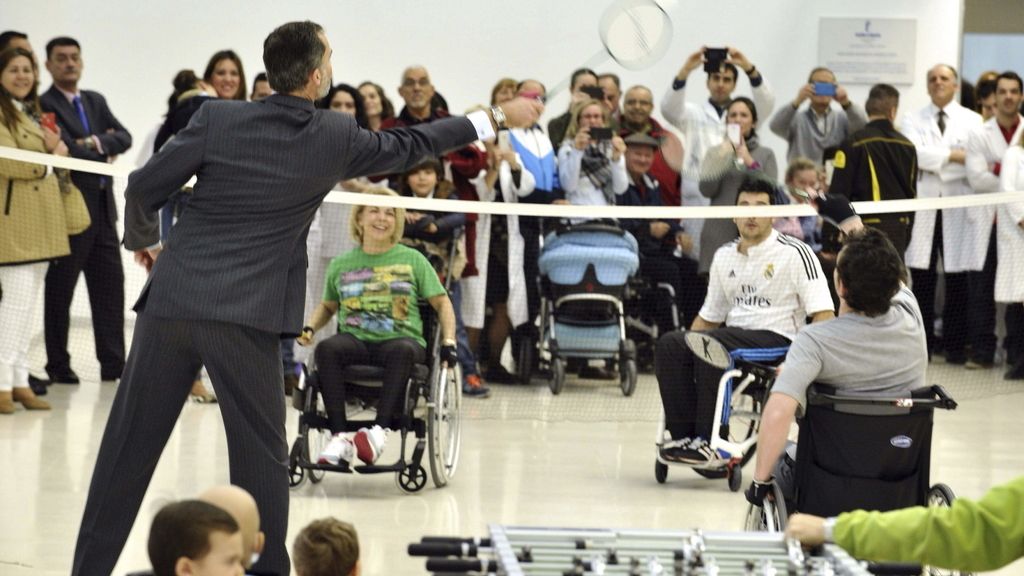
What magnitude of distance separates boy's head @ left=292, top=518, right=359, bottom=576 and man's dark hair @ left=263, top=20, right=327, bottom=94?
118 cm

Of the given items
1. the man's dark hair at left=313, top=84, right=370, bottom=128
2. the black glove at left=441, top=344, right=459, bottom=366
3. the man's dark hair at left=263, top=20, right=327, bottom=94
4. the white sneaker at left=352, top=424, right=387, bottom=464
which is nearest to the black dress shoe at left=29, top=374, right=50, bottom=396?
the man's dark hair at left=313, top=84, right=370, bottom=128

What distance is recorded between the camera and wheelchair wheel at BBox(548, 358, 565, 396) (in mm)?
7953

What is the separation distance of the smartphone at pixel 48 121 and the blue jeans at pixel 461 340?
208cm

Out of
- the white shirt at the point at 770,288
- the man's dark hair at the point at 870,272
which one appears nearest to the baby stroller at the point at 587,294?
the white shirt at the point at 770,288

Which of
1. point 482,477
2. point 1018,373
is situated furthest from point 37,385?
point 1018,373

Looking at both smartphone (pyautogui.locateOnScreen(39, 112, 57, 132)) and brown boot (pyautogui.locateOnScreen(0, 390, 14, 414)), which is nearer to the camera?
brown boot (pyautogui.locateOnScreen(0, 390, 14, 414))

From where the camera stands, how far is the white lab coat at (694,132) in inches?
347

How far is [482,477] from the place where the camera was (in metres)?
6.10

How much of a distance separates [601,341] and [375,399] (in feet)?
7.67

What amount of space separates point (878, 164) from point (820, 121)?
919mm

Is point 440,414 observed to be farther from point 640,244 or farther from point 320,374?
point 640,244

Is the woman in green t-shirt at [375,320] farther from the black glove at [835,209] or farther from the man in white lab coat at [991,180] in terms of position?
the man in white lab coat at [991,180]

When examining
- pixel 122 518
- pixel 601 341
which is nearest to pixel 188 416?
pixel 601 341

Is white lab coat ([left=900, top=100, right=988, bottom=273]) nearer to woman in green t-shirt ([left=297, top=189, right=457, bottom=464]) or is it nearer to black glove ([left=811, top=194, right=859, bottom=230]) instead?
woman in green t-shirt ([left=297, top=189, right=457, bottom=464])
